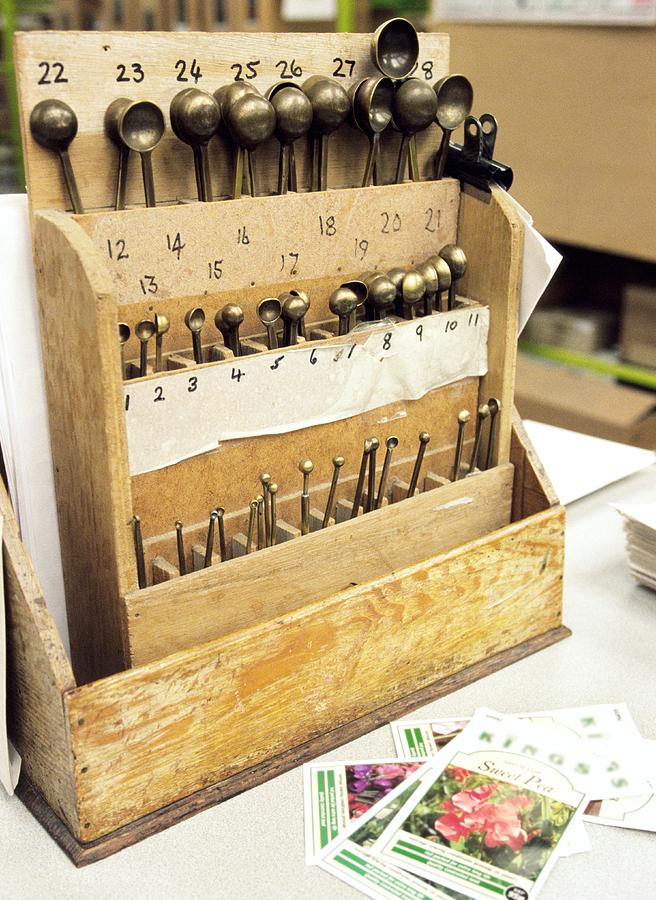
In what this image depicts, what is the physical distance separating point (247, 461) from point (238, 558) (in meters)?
0.10

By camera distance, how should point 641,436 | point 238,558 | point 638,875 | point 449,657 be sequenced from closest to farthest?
point 638,875 < point 238,558 < point 449,657 < point 641,436

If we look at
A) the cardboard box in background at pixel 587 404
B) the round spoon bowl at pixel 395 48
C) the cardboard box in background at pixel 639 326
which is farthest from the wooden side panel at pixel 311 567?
the cardboard box in background at pixel 639 326

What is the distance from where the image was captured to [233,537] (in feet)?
3.11

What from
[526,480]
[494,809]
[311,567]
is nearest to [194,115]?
[311,567]

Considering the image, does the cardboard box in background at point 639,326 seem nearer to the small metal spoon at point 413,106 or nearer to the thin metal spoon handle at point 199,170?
the small metal spoon at point 413,106

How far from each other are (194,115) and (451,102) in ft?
1.05

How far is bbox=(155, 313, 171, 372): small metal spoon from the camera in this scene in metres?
0.86

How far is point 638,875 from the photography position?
0.77 meters

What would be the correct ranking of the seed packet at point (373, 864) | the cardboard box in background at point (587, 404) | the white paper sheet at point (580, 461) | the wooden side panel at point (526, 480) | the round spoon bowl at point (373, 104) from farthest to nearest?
1. the cardboard box in background at point (587, 404)
2. the white paper sheet at point (580, 461)
3. the wooden side panel at point (526, 480)
4. the round spoon bowl at point (373, 104)
5. the seed packet at point (373, 864)

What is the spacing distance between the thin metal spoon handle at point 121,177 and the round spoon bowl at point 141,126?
0.01m

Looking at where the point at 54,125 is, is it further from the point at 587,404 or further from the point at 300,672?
the point at 587,404

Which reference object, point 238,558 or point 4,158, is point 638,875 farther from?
point 4,158

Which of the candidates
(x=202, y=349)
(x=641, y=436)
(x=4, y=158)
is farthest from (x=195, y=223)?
(x=4, y=158)

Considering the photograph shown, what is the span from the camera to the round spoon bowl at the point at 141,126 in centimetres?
82
